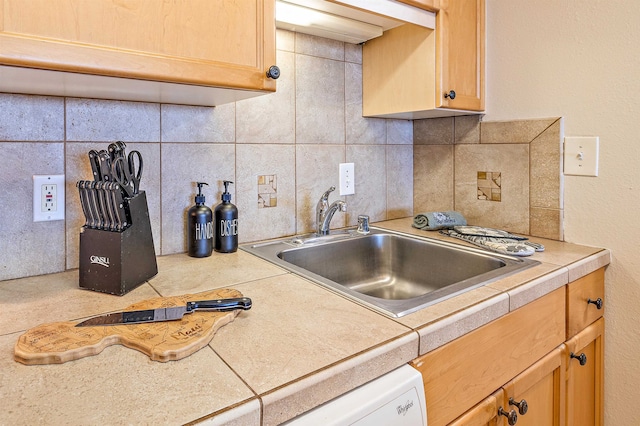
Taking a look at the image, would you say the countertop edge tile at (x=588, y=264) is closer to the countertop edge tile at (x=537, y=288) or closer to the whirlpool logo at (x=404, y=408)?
the countertop edge tile at (x=537, y=288)

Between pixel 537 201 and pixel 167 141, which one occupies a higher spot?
pixel 167 141

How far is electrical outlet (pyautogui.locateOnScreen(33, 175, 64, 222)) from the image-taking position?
98 centimetres

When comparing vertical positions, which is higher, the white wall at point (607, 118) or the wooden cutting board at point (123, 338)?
the white wall at point (607, 118)

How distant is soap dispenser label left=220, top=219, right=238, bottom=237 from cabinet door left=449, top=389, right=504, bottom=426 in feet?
2.50

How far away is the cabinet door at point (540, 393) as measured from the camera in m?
0.93

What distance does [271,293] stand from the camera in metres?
0.87

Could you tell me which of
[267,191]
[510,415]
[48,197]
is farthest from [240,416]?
[267,191]

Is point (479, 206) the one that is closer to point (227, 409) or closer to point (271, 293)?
point (271, 293)

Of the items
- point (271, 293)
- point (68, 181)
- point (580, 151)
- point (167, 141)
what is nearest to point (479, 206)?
point (580, 151)

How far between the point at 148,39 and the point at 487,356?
0.96m

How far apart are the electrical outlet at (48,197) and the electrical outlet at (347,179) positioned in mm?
933

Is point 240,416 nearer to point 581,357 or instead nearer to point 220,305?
point 220,305

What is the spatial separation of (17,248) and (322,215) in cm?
88

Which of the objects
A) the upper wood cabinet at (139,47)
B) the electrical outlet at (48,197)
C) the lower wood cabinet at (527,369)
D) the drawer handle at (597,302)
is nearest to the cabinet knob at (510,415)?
the lower wood cabinet at (527,369)
